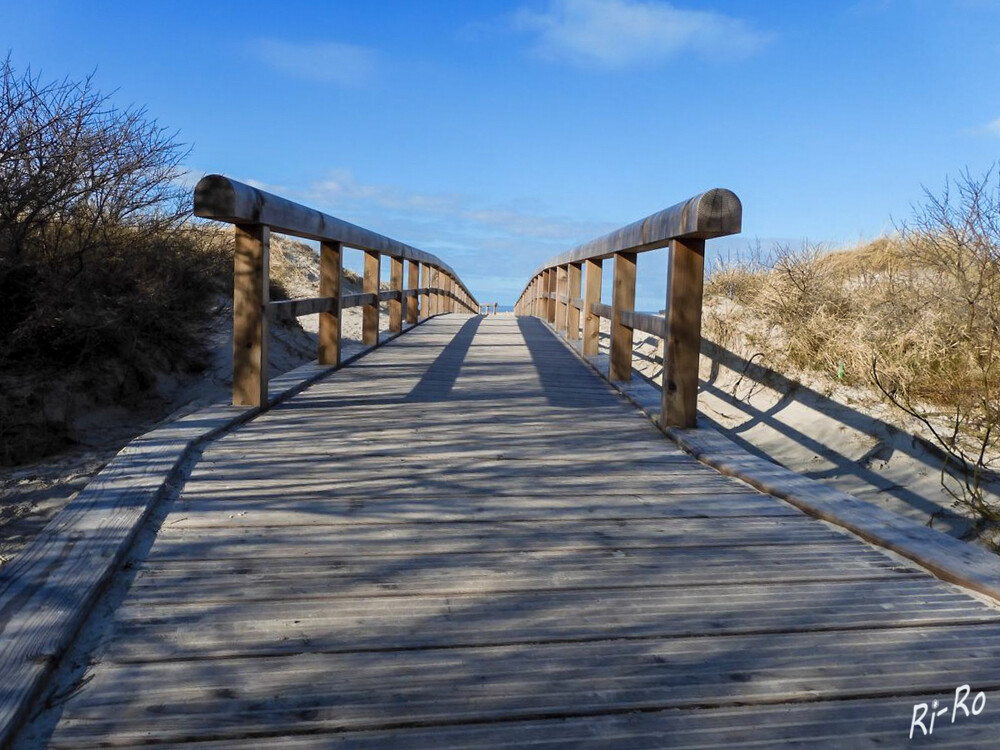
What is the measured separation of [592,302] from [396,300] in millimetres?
2777

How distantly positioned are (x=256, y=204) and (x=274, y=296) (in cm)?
578

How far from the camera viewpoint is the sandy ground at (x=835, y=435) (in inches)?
237

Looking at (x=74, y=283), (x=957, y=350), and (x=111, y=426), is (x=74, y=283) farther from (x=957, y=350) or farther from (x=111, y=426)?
(x=957, y=350)

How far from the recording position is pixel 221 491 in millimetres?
2689

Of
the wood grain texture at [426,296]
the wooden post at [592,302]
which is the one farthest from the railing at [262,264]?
the wood grain texture at [426,296]

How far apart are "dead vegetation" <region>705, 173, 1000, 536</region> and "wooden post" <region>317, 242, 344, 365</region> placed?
3.87m

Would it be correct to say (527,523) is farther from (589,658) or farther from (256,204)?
(256,204)

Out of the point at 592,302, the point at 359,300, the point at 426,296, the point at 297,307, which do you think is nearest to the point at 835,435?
the point at 592,302

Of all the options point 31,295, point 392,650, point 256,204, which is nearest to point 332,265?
point 256,204

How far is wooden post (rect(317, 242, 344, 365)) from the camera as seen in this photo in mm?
5617

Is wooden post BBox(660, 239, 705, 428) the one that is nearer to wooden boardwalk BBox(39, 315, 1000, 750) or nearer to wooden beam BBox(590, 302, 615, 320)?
wooden boardwalk BBox(39, 315, 1000, 750)

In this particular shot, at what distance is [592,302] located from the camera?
6887 millimetres

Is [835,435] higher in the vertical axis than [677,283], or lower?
lower

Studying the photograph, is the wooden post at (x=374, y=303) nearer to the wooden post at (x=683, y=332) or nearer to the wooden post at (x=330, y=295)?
the wooden post at (x=330, y=295)
